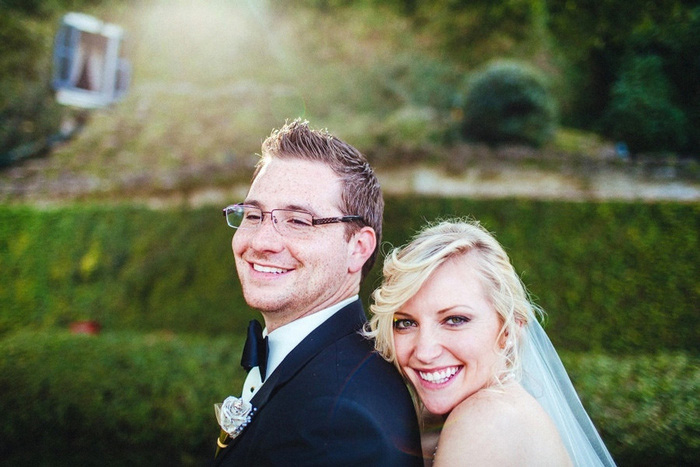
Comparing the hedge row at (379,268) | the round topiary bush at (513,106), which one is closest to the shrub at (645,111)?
the round topiary bush at (513,106)

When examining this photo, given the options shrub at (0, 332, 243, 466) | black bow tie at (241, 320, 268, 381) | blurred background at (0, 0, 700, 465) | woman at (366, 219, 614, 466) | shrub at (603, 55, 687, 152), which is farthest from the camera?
shrub at (603, 55, 687, 152)

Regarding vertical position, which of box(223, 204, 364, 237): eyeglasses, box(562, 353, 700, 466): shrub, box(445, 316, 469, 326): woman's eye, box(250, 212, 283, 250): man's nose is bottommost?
box(562, 353, 700, 466): shrub

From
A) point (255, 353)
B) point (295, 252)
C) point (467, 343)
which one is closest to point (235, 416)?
point (255, 353)

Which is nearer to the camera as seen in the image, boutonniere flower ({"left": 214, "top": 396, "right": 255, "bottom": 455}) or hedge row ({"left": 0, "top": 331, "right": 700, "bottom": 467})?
boutonniere flower ({"left": 214, "top": 396, "right": 255, "bottom": 455})

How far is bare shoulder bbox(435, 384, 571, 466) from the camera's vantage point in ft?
4.79

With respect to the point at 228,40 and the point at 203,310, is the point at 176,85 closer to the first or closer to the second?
the point at 228,40

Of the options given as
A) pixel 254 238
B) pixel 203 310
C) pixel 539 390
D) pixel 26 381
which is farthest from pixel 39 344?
pixel 539 390

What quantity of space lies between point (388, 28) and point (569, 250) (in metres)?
9.00

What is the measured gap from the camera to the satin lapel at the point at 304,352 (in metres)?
1.60

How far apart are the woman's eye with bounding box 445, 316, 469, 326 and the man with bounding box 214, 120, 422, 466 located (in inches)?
10.7

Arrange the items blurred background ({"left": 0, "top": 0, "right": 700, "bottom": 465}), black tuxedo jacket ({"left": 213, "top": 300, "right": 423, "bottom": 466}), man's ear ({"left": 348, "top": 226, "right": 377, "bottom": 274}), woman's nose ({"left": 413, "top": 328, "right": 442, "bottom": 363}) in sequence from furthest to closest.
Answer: blurred background ({"left": 0, "top": 0, "right": 700, "bottom": 465}) → man's ear ({"left": 348, "top": 226, "right": 377, "bottom": 274}) → woman's nose ({"left": 413, "top": 328, "right": 442, "bottom": 363}) → black tuxedo jacket ({"left": 213, "top": 300, "right": 423, "bottom": 466})

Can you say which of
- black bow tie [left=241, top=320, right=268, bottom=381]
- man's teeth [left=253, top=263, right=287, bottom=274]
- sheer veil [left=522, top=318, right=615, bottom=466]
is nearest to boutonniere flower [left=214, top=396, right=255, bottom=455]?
black bow tie [left=241, top=320, right=268, bottom=381]

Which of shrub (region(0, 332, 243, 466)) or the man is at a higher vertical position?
the man

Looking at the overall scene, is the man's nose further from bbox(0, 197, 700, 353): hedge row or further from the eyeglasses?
bbox(0, 197, 700, 353): hedge row
